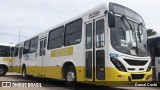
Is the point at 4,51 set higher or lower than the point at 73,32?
lower

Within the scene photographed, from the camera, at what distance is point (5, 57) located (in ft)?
70.2

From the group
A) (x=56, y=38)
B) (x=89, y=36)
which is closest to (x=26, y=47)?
(x=56, y=38)

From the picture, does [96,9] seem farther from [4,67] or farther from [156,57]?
[4,67]

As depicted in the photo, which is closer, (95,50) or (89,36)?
(95,50)

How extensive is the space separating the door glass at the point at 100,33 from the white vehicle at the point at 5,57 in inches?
527

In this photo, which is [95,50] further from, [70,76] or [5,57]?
[5,57]

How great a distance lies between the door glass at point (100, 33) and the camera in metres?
9.34

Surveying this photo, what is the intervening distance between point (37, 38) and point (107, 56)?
819 cm

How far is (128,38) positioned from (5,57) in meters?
14.4

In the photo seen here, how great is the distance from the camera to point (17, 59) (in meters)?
20.8

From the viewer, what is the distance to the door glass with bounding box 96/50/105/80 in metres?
9.05

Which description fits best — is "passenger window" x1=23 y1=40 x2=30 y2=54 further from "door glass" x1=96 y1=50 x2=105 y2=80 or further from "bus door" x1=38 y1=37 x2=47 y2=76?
"door glass" x1=96 y1=50 x2=105 y2=80

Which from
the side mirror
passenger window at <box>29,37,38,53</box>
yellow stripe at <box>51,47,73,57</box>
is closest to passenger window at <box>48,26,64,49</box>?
yellow stripe at <box>51,47,73,57</box>

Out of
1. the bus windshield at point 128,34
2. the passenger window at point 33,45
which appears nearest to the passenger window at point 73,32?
the bus windshield at point 128,34
